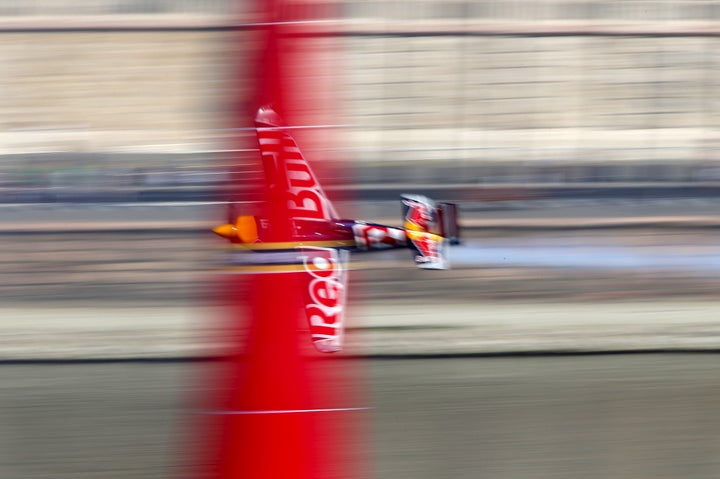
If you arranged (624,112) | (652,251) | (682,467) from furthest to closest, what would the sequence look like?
(624,112)
(652,251)
(682,467)

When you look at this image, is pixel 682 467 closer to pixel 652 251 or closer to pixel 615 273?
pixel 615 273

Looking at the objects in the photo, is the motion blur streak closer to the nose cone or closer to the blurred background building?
the nose cone

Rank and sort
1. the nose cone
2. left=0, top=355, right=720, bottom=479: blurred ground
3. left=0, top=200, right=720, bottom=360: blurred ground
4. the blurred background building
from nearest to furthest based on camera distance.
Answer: the nose cone → left=0, top=355, right=720, bottom=479: blurred ground → left=0, top=200, right=720, bottom=360: blurred ground → the blurred background building

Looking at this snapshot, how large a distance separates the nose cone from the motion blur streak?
0.16 ft

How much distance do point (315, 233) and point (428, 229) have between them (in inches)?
5.1

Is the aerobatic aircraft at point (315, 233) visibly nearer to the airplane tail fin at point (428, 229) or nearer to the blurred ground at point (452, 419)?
the airplane tail fin at point (428, 229)

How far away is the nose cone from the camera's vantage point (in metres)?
1.22

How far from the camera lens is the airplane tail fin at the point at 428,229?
122 cm

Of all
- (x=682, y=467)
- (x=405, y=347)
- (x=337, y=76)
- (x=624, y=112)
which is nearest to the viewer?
(x=337, y=76)

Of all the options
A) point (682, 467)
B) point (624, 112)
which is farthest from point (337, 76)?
point (624, 112)

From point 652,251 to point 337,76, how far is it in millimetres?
5627

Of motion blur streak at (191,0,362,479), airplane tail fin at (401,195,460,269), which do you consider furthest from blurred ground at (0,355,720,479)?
airplane tail fin at (401,195,460,269)

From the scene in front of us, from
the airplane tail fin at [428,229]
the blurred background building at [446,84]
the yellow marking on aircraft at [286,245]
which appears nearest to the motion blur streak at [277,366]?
the yellow marking on aircraft at [286,245]

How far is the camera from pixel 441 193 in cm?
818
